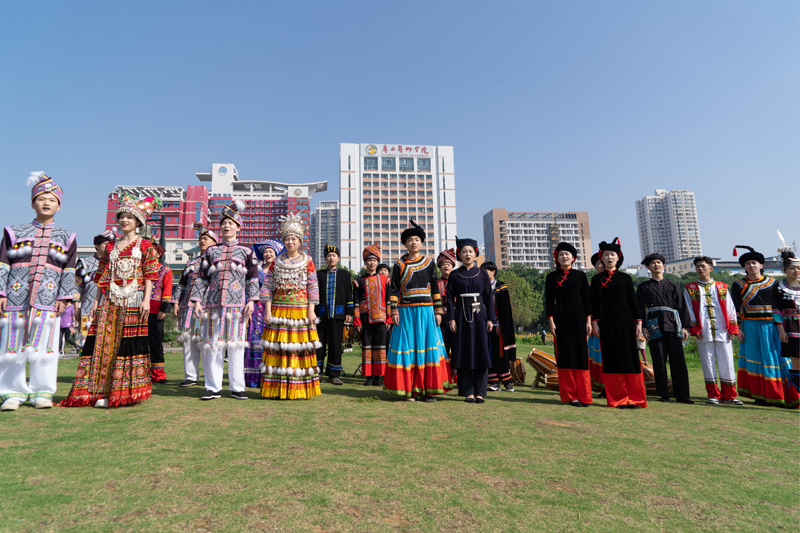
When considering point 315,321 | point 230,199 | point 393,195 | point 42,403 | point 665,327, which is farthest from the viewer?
→ point 393,195

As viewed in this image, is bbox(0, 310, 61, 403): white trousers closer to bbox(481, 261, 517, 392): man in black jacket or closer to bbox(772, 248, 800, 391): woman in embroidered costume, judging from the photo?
bbox(481, 261, 517, 392): man in black jacket

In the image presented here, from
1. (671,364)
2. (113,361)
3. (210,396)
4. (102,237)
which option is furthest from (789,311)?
(102,237)

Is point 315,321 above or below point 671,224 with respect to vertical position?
A: below

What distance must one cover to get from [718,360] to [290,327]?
700 centimetres

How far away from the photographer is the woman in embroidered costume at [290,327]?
5.57 meters

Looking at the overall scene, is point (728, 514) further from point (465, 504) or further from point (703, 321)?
point (703, 321)

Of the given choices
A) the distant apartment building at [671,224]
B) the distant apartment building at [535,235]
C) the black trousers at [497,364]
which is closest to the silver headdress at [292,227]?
the black trousers at [497,364]

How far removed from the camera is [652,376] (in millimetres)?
7043

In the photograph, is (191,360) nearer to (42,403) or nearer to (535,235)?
(42,403)

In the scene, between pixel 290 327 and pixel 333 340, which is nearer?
pixel 290 327

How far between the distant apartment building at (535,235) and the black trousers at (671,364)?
440 feet

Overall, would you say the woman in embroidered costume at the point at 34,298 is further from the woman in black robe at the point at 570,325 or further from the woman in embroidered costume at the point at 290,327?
the woman in black robe at the point at 570,325

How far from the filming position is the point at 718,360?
6688mm

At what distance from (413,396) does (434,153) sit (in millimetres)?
119001
